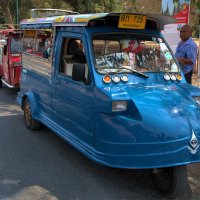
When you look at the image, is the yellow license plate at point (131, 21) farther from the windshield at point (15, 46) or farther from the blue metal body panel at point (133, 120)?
the windshield at point (15, 46)

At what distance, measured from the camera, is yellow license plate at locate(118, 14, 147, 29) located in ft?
16.5

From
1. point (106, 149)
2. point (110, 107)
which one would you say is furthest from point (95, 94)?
point (106, 149)

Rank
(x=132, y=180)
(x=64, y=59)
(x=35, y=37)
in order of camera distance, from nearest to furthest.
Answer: (x=132, y=180) < (x=64, y=59) < (x=35, y=37)

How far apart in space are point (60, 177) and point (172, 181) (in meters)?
1.54

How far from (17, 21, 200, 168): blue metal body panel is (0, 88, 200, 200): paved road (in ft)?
1.41

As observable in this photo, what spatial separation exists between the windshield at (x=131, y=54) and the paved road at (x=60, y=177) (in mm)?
1417

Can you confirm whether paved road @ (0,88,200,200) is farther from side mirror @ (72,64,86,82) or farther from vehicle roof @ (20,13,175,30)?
vehicle roof @ (20,13,175,30)

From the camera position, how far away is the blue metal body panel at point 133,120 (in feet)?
13.5

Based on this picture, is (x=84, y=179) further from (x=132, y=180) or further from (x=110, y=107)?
(x=110, y=107)

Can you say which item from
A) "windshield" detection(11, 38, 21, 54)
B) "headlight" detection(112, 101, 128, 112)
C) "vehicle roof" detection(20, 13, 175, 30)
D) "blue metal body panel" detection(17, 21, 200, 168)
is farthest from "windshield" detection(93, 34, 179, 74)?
"windshield" detection(11, 38, 21, 54)

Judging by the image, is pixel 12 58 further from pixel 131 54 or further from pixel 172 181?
pixel 172 181

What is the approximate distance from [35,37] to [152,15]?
277 cm

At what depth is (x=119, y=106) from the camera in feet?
14.1

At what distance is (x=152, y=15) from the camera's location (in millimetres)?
5227
